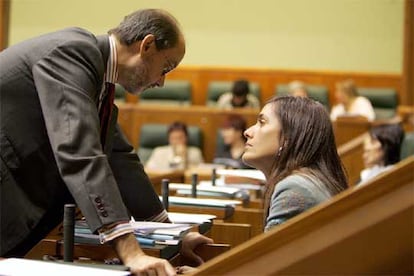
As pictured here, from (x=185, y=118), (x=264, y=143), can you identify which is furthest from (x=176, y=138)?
(x=264, y=143)

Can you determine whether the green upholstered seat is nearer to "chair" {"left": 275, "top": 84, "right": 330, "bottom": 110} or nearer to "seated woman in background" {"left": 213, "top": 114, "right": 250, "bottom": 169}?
"seated woman in background" {"left": 213, "top": 114, "right": 250, "bottom": 169}

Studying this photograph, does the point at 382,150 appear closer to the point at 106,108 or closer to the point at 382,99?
the point at 106,108

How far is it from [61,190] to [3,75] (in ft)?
0.96

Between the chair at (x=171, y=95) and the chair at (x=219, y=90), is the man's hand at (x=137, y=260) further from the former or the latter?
the chair at (x=171, y=95)

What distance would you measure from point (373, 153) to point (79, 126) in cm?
327

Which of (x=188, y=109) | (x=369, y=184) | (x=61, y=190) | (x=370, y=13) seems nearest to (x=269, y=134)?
(x=61, y=190)

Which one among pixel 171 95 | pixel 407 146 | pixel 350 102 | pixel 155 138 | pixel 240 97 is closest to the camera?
pixel 407 146

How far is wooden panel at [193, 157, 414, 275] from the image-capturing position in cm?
105

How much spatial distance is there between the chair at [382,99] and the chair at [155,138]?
7.55 ft

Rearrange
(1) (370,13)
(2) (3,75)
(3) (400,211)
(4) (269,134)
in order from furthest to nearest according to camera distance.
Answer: (1) (370,13) → (4) (269,134) → (2) (3,75) → (3) (400,211)

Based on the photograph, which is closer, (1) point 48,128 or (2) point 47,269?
(2) point 47,269

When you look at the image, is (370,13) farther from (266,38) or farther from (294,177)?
(294,177)

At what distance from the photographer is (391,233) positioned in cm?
105

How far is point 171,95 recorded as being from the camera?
8.62m
